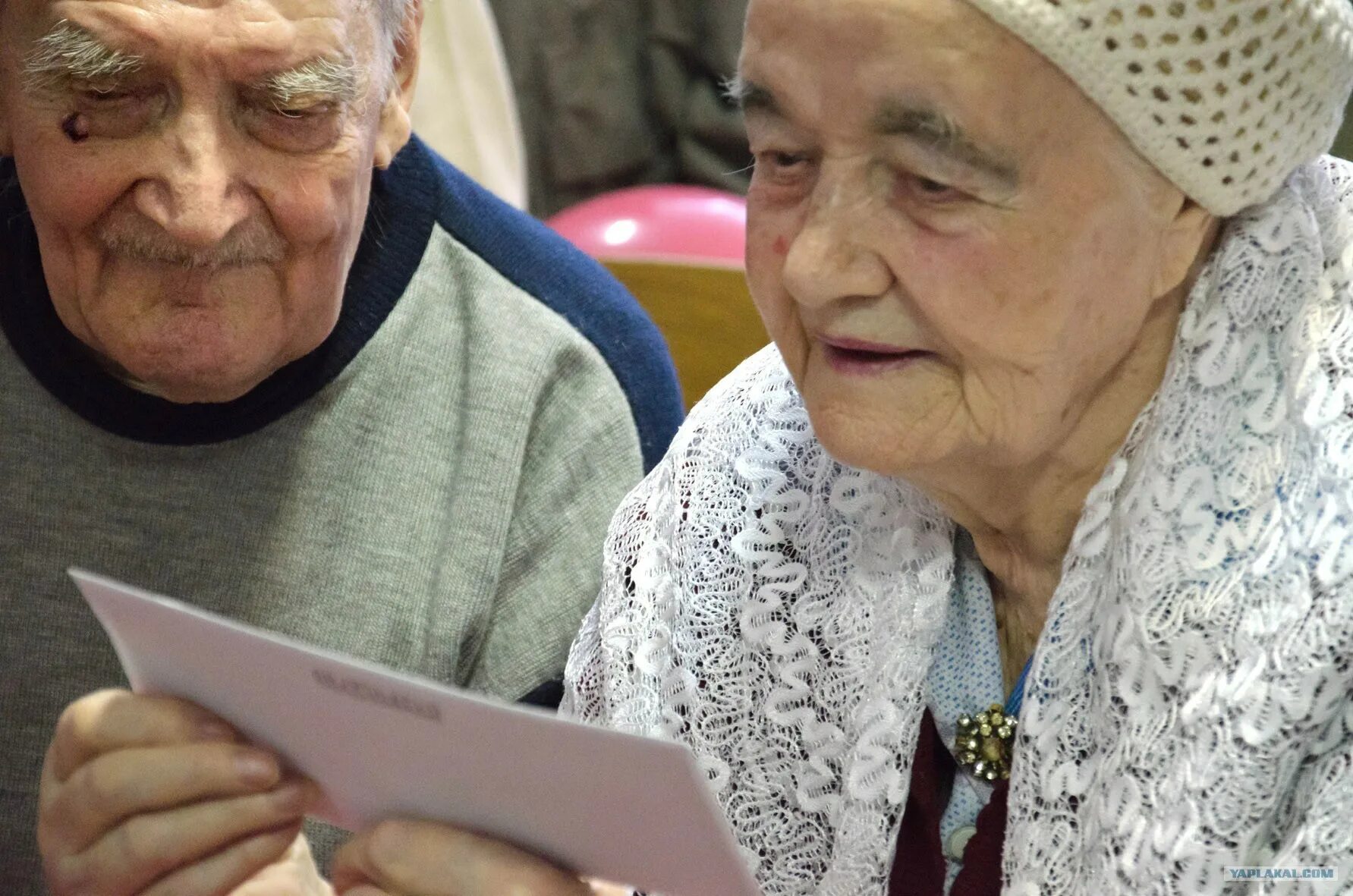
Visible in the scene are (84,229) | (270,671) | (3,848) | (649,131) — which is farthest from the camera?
(649,131)

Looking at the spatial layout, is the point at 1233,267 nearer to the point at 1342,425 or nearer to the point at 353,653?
the point at 1342,425

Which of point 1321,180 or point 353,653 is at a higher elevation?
point 1321,180

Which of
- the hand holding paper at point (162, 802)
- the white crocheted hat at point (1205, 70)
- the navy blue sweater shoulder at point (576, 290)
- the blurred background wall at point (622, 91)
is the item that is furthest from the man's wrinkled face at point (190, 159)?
the blurred background wall at point (622, 91)

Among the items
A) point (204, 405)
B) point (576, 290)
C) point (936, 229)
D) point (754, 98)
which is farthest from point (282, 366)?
point (936, 229)

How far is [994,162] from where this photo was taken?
1116 mm

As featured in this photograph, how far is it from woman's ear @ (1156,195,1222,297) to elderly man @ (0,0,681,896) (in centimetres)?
71

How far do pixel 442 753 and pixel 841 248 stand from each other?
471mm

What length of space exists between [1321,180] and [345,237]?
2.90ft

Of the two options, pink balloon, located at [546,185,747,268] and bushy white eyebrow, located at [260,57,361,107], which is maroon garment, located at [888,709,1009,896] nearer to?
bushy white eyebrow, located at [260,57,361,107]

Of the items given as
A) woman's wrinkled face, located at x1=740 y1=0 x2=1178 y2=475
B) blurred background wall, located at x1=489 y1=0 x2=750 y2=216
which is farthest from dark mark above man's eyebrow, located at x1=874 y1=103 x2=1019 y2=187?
blurred background wall, located at x1=489 y1=0 x2=750 y2=216

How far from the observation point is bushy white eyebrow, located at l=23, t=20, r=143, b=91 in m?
1.36

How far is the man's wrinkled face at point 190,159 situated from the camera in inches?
54.0

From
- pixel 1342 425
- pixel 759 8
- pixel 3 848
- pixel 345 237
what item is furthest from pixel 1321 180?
pixel 3 848

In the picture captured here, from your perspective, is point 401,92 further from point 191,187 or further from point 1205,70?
point 1205,70
